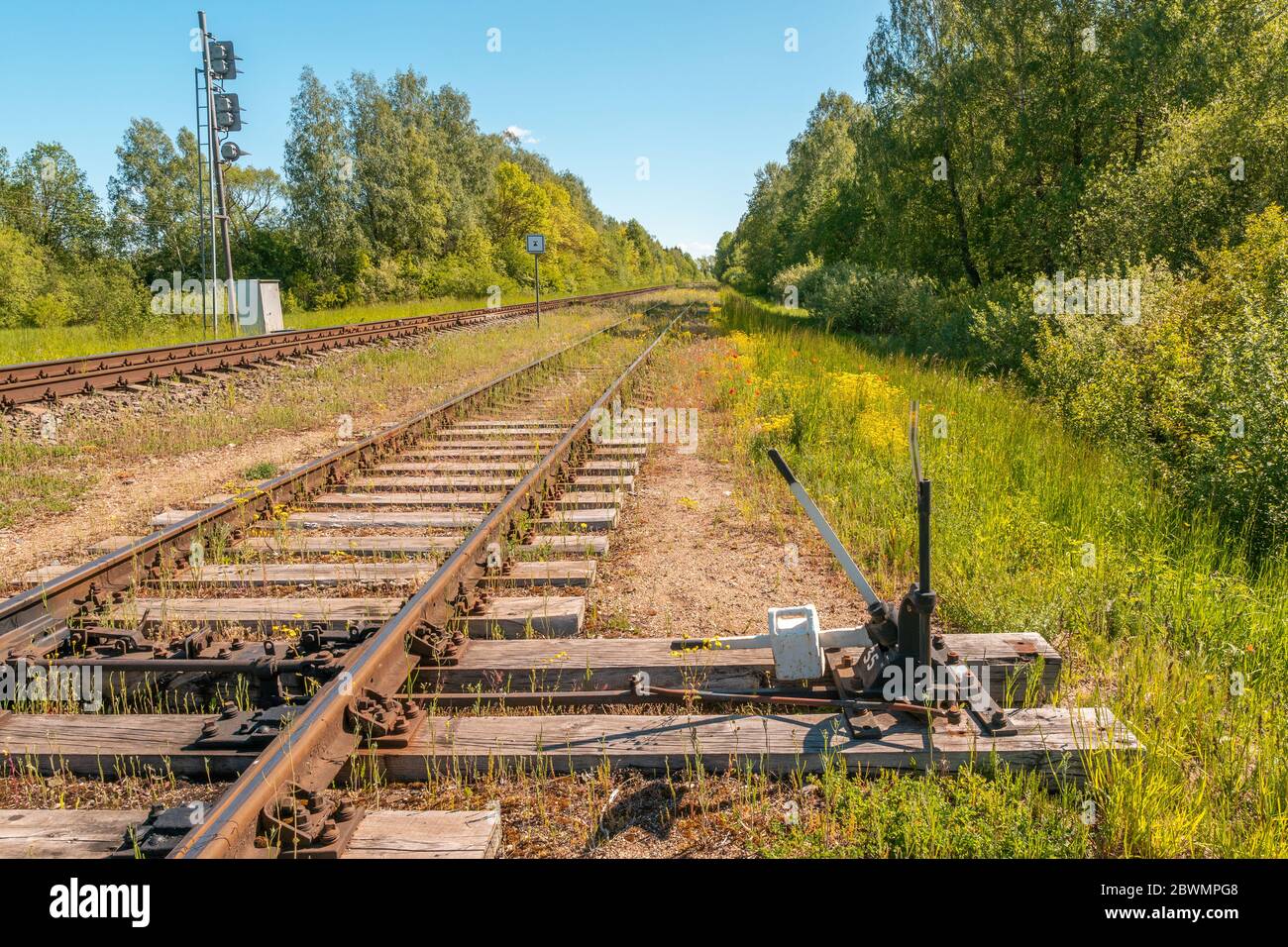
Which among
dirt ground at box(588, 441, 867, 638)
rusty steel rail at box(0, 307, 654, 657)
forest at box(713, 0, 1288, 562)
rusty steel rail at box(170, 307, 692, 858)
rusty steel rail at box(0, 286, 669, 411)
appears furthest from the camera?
rusty steel rail at box(0, 286, 669, 411)

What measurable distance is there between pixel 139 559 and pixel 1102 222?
17952 millimetres

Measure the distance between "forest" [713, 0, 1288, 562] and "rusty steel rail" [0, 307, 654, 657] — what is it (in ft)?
23.4

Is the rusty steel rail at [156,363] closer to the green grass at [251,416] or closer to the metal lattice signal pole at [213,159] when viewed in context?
the green grass at [251,416]

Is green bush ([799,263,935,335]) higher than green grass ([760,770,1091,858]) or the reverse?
higher

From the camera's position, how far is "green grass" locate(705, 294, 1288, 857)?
257cm

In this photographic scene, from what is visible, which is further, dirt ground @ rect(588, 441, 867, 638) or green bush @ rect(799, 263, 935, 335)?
green bush @ rect(799, 263, 935, 335)

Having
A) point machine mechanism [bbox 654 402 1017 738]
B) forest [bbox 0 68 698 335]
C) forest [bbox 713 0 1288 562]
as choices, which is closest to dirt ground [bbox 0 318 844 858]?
point machine mechanism [bbox 654 402 1017 738]

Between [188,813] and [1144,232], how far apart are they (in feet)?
58.6

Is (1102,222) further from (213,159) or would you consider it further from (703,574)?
(213,159)

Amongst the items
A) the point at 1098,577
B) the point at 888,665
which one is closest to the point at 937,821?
the point at 888,665

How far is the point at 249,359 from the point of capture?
13.9 m

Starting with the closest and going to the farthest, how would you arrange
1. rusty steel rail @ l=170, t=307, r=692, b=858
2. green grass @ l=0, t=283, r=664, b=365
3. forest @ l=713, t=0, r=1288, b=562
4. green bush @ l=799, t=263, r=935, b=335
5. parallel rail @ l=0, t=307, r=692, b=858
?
rusty steel rail @ l=170, t=307, r=692, b=858 < parallel rail @ l=0, t=307, r=692, b=858 < forest @ l=713, t=0, r=1288, b=562 < green grass @ l=0, t=283, r=664, b=365 < green bush @ l=799, t=263, r=935, b=335

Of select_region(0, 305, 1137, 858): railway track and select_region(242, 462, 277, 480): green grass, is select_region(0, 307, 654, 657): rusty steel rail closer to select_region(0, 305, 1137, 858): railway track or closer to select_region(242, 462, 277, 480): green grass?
select_region(0, 305, 1137, 858): railway track
